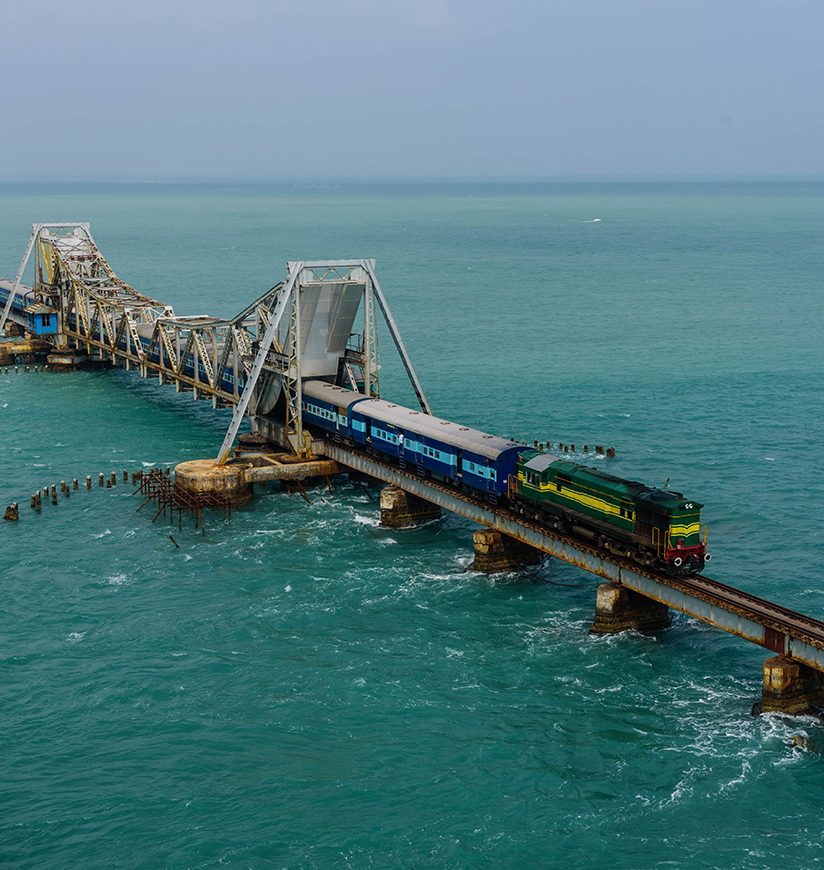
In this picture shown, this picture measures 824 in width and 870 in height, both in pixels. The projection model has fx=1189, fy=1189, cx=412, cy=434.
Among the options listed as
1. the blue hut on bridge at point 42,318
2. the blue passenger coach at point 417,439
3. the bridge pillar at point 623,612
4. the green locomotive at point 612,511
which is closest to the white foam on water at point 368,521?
the blue passenger coach at point 417,439

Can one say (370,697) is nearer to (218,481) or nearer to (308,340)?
(218,481)

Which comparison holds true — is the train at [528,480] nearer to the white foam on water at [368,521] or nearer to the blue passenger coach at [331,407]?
the blue passenger coach at [331,407]

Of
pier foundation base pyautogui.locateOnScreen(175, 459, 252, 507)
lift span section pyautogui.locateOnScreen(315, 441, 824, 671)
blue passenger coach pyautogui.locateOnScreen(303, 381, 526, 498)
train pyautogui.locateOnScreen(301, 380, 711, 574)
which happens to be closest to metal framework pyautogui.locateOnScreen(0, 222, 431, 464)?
pier foundation base pyautogui.locateOnScreen(175, 459, 252, 507)

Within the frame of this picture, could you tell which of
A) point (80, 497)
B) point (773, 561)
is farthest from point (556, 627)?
point (80, 497)

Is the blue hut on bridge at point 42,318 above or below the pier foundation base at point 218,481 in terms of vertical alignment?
above

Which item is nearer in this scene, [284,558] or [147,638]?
[147,638]

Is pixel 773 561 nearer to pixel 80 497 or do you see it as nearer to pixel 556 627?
pixel 556 627

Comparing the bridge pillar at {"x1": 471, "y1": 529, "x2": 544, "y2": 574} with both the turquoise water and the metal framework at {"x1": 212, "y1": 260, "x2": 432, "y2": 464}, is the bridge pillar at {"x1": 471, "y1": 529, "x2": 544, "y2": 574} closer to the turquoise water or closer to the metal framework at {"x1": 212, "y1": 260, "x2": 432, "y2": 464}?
the turquoise water

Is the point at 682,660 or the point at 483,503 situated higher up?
the point at 483,503
